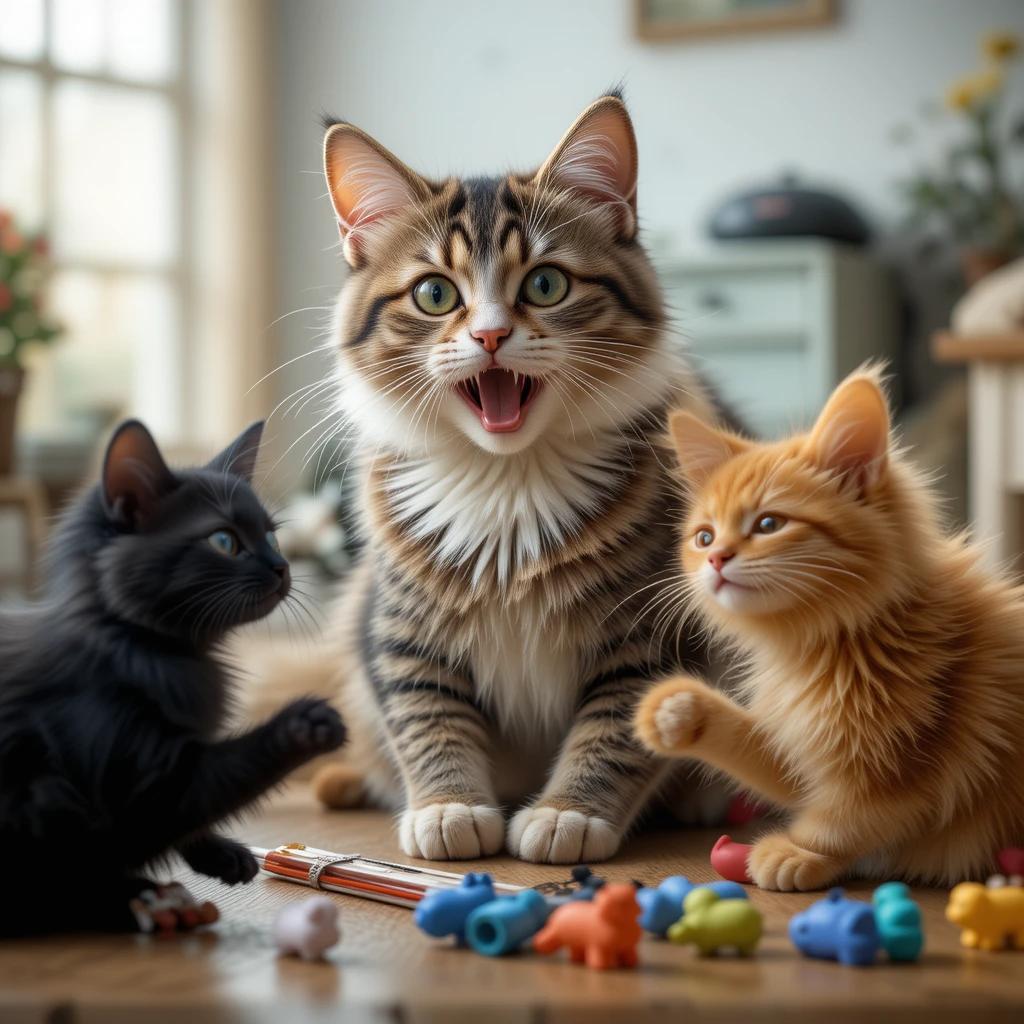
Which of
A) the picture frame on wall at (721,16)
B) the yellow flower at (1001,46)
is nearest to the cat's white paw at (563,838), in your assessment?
the yellow flower at (1001,46)

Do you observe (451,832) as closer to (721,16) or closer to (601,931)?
(601,931)

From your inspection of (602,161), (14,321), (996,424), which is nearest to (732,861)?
(602,161)

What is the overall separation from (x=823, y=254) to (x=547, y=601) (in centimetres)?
272

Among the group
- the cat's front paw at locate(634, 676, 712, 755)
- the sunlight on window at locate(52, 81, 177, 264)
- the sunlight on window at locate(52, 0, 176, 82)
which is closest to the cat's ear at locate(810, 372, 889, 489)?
the cat's front paw at locate(634, 676, 712, 755)

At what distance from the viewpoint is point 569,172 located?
122cm

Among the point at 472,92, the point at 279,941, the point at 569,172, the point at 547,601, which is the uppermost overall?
the point at 472,92

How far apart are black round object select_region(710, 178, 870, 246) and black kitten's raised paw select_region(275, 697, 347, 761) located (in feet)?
10.5

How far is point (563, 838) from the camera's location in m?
1.06

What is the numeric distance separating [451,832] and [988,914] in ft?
1.47

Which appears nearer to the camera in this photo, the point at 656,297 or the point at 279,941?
the point at 279,941

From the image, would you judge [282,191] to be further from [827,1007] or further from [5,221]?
[827,1007]

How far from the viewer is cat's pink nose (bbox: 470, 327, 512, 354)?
3.56 ft

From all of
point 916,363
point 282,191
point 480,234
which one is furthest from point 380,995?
point 282,191

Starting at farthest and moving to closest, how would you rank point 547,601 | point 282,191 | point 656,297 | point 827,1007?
1. point 282,191
2. point 656,297
3. point 547,601
4. point 827,1007
